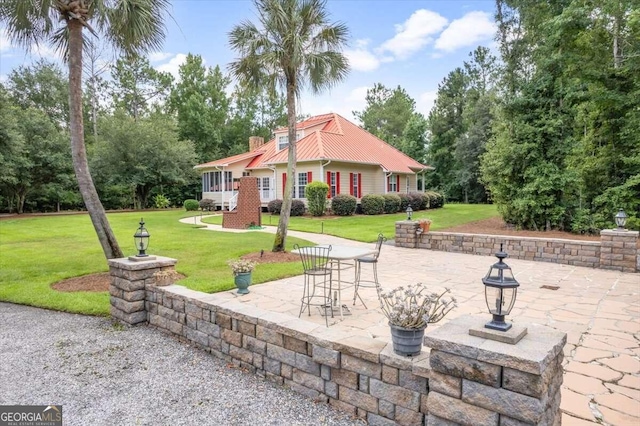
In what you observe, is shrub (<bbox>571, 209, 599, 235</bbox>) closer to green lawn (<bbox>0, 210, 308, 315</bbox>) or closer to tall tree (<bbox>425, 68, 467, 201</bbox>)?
green lawn (<bbox>0, 210, 308, 315</bbox>)

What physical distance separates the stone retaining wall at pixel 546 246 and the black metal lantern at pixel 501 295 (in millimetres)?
5964

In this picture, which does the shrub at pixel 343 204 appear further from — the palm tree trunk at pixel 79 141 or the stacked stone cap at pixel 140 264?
the stacked stone cap at pixel 140 264

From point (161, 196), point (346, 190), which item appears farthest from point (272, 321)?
point (161, 196)

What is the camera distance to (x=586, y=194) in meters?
10.8

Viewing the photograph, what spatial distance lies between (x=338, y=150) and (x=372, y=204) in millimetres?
3340

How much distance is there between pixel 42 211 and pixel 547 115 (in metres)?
28.0

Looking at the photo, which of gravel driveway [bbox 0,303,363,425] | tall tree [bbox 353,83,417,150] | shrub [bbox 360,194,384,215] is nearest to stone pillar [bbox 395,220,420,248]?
gravel driveway [bbox 0,303,363,425]

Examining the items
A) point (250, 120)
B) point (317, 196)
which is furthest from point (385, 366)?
point (250, 120)

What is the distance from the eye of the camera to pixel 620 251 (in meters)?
7.14

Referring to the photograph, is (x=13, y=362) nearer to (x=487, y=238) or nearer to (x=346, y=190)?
(x=487, y=238)

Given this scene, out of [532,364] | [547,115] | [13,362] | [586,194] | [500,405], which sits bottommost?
[13,362]

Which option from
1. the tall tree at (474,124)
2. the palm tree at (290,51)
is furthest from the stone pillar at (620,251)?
the tall tree at (474,124)

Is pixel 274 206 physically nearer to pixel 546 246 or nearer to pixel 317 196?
pixel 317 196

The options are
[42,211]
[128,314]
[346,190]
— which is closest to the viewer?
[128,314]
